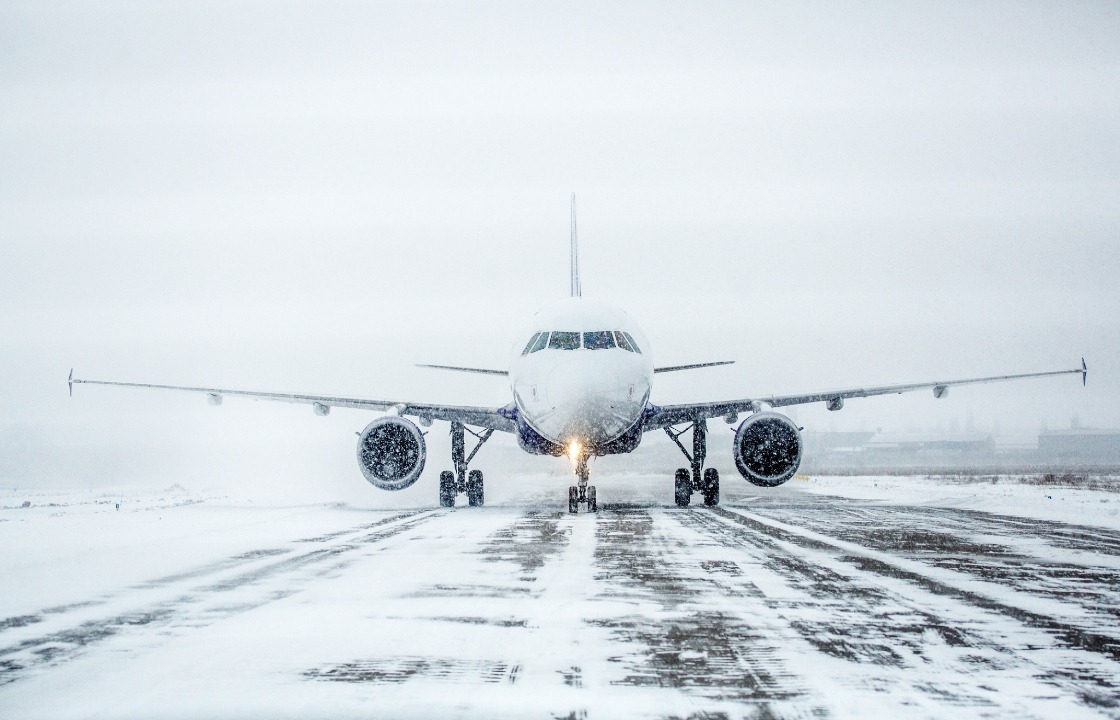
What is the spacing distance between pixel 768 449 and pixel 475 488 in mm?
7826

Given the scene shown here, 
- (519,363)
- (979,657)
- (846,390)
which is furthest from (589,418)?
(979,657)

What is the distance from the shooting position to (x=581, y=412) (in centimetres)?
1702

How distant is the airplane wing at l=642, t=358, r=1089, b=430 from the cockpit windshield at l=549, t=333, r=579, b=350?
13.0 ft

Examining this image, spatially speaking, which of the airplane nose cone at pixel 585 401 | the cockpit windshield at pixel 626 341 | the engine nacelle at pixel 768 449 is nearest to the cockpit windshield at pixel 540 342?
the airplane nose cone at pixel 585 401

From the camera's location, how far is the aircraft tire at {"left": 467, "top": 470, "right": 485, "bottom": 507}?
22609mm

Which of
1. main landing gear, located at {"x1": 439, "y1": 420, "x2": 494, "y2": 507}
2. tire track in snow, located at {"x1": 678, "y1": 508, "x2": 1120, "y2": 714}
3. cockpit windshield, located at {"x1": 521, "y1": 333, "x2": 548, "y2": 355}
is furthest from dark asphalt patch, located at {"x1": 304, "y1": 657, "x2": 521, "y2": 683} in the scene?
main landing gear, located at {"x1": 439, "y1": 420, "x2": 494, "y2": 507}

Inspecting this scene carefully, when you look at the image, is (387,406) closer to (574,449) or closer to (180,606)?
(574,449)

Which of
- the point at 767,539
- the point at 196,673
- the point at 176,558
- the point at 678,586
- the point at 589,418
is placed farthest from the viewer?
the point at 589,418

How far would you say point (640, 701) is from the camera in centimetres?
447

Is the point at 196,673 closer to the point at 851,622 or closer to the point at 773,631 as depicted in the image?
the point at 773,631

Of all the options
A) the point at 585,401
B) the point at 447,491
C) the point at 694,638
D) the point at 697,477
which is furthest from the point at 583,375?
the point at 694,638

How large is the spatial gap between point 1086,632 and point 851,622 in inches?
62.2

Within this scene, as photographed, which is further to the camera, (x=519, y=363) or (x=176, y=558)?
(x=519, y=363)

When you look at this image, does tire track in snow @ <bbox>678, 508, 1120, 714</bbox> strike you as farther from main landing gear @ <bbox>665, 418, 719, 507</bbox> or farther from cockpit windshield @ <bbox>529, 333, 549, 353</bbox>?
main landing gear @ <bbox>665, 418, 719, 507</bbox>
